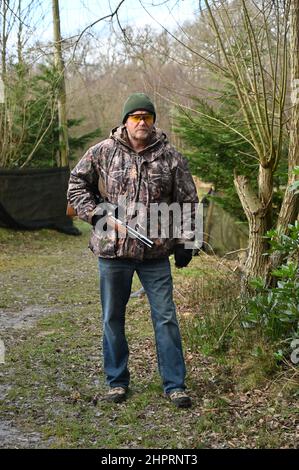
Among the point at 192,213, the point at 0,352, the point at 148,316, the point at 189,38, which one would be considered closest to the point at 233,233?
the point at 148,316

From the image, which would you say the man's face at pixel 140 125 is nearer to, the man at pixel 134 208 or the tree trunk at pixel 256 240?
the man at pixel 134 208

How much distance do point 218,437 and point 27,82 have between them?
1462 centimetres

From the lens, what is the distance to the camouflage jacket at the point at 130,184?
4.89m

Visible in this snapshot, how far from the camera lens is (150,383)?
17.9 feet

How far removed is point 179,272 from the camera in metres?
10.6

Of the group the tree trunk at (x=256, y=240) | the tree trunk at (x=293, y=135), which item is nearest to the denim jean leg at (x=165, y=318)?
the tree trunk at (x=293, y=135)

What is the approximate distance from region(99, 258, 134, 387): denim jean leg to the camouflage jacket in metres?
0.11

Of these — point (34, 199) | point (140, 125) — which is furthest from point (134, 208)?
point (34, 199)

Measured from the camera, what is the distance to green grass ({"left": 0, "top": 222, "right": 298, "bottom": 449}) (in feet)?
14.5

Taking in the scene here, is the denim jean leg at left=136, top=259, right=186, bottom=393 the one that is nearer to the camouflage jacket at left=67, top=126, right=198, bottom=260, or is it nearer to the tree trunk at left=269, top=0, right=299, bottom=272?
the camouflage jacket at left=67, top=126, right=198, bottom=260

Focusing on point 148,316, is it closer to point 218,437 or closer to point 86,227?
point 218,437

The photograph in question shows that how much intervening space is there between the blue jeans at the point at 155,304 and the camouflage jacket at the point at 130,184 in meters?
0.10

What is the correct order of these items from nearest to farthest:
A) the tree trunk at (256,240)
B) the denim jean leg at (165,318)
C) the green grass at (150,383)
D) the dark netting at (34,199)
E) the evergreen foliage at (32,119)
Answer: the green grass at (150,383)
the denim jean leg at (165,318)
the tree trunk at (256,240)
the dark netting at (34,199)
the evergreen foliage at (32,119)

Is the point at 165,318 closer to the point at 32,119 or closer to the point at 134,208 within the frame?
the point at 134,208
